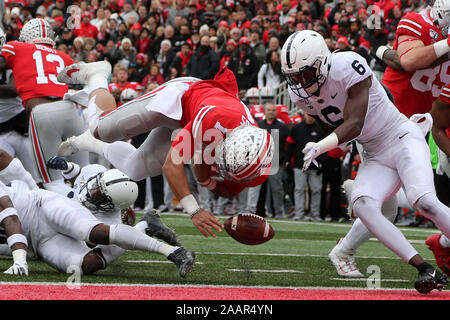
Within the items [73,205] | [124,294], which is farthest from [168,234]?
[124,294]

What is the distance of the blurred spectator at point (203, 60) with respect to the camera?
14.2m

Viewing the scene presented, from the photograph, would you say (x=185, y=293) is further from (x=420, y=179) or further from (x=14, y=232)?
(x=420, y=179)

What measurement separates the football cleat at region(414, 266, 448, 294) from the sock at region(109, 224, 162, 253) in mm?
1666

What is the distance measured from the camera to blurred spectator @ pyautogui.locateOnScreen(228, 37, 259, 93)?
1377 cm

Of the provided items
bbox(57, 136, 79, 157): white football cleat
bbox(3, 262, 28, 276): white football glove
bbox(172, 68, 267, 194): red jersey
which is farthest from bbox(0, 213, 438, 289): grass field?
bbox(57, 136, 79, 157): white football cleat

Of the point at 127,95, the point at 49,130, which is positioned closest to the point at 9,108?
the point at 49,130

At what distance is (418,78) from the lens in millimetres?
6031

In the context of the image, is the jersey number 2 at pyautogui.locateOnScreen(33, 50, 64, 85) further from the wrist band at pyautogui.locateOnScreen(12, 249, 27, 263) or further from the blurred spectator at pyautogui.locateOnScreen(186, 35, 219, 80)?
the blurred spectator at pyautogui.locateOnScreen(186, 35, 219, 80)

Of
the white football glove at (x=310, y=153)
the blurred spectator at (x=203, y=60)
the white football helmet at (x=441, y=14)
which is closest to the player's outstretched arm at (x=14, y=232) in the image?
the white football glove at (x=310, y=153)

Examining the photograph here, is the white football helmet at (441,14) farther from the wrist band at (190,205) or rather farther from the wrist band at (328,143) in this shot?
the wrist band at (190,205)

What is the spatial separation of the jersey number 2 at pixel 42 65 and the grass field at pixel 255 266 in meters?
1.95

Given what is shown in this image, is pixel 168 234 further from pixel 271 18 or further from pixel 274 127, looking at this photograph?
pixel 271 18

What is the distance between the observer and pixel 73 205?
17.0ft
